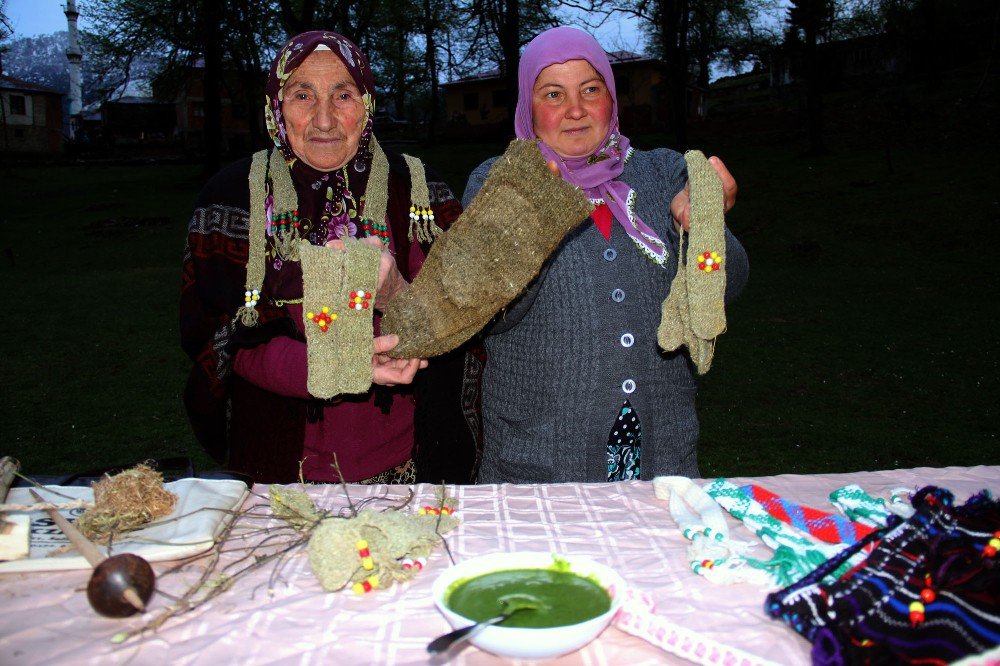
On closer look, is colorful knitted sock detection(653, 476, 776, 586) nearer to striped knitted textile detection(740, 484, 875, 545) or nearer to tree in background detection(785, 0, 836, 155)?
striped knitted textile detection(740, 484, 875, 545)

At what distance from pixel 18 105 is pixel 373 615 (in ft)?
155

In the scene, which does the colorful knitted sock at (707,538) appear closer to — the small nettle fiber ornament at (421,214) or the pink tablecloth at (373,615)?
the pink tablecloth at (373,615)

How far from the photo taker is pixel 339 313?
191 centimetres

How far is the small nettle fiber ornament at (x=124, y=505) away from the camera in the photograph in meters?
1.59

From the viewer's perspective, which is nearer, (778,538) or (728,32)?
(778,538)

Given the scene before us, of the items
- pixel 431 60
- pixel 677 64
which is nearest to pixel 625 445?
pixel 677 64

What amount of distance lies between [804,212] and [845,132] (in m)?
7.42

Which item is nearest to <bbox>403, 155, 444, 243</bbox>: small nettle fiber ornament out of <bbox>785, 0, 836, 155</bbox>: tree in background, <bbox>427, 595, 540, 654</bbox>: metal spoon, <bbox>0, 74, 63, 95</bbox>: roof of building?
<bbox>427, 595, 540, 654</bbox>: metal spoon

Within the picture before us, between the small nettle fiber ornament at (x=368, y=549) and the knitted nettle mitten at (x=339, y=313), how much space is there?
43cm

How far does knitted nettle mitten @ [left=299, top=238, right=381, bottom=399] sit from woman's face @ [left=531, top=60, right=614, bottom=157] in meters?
0.73

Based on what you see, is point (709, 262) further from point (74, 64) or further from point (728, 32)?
point (74, 64)

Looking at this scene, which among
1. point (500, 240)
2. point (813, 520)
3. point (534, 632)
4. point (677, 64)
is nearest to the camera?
point (534, 632)

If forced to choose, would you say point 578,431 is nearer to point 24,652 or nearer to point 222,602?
point 222,602

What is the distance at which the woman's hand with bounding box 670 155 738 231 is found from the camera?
202cm
